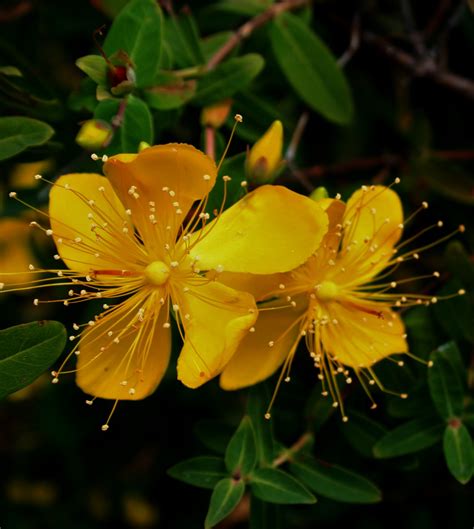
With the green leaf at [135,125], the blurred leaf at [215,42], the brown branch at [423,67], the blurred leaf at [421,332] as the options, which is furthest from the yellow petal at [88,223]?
the brown branch at [423,67]

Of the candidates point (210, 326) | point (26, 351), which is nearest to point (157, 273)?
point (210, 326)

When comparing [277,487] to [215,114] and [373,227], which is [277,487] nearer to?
[373,227]

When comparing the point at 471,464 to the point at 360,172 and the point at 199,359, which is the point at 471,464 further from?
the point at 360,172

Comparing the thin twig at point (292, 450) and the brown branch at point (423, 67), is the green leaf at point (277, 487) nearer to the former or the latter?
the thin twig at point (292, 450)

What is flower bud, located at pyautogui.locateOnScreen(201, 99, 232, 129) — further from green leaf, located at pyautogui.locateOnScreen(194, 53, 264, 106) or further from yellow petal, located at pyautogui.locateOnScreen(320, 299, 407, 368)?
yellow petal, located at pyautogui.locateOnScreen(320, 299, 407, 368)

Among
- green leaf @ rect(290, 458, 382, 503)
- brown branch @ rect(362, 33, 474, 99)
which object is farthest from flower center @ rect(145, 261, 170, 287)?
brown branch @ rect(362, 33, 474, 99)

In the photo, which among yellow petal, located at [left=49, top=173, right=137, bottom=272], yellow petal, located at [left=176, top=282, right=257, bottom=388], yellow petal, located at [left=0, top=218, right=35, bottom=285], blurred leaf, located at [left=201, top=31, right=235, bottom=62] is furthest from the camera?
yellow petal, located at [left=0, top=218, right=35, bottom=285]

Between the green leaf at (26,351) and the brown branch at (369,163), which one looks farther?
the brown branch at (369,163)
